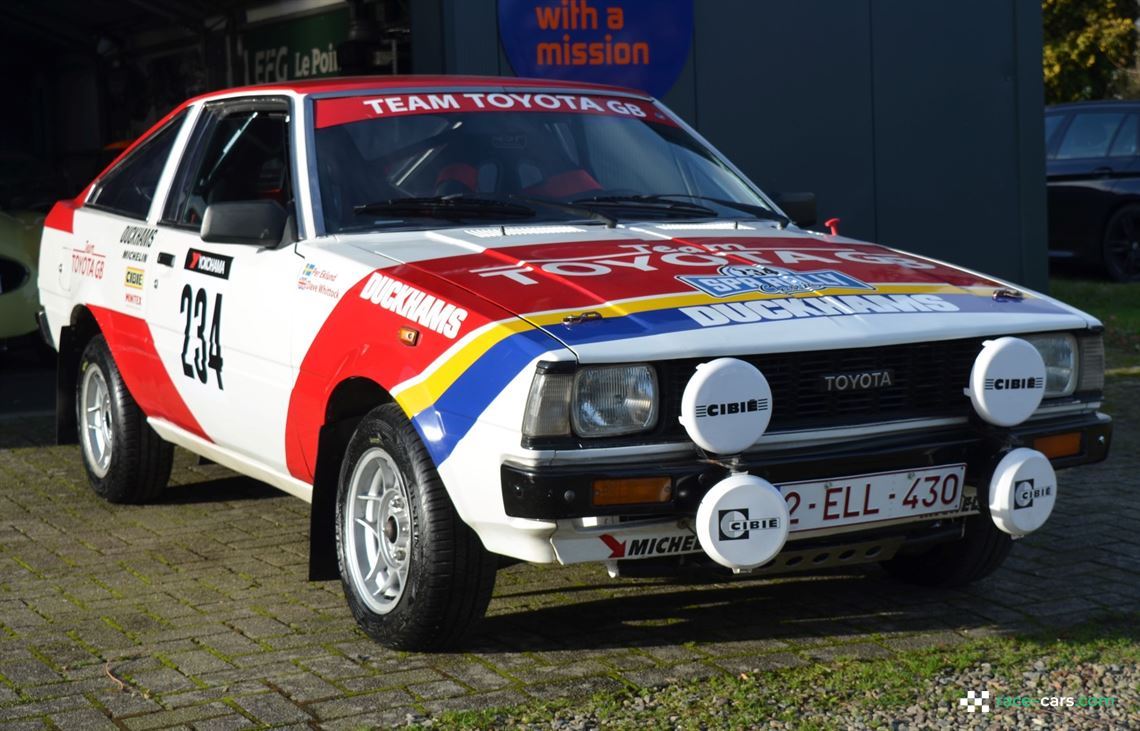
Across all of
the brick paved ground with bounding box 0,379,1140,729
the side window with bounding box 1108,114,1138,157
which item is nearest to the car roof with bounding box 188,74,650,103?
the brick paved ground with bounding box 0,379,1140,729

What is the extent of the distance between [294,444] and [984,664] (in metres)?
2.15

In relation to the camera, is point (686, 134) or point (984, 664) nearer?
point (984, 664)

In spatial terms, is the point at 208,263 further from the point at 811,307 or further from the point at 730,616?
the point at 811,307

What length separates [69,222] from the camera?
6949 mm

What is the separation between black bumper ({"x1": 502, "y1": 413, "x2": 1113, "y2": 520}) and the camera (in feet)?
12.6

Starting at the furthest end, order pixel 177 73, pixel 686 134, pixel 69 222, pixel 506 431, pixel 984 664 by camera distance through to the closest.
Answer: pixel 177 73, pixel 69 222, pixel 686 134, pixel 984 664, pixel 506 431

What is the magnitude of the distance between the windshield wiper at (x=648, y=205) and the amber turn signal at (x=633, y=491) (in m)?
1.61

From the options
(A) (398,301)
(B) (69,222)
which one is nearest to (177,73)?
(B) (69,222)

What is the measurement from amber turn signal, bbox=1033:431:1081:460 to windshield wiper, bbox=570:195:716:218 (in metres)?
1.50

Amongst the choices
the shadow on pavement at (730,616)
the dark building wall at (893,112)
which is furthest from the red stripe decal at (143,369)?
the dark building wall at (893,112)

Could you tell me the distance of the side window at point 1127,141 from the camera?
47.3 feet

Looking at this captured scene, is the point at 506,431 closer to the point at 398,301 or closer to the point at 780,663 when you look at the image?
the point at 398,301

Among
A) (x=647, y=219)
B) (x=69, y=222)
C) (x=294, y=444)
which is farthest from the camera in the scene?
(x=69, y=222)

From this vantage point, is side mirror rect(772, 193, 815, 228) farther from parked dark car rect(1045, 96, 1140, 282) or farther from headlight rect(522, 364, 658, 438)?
parked dark car rect(1045, 96, 1140, 282)
